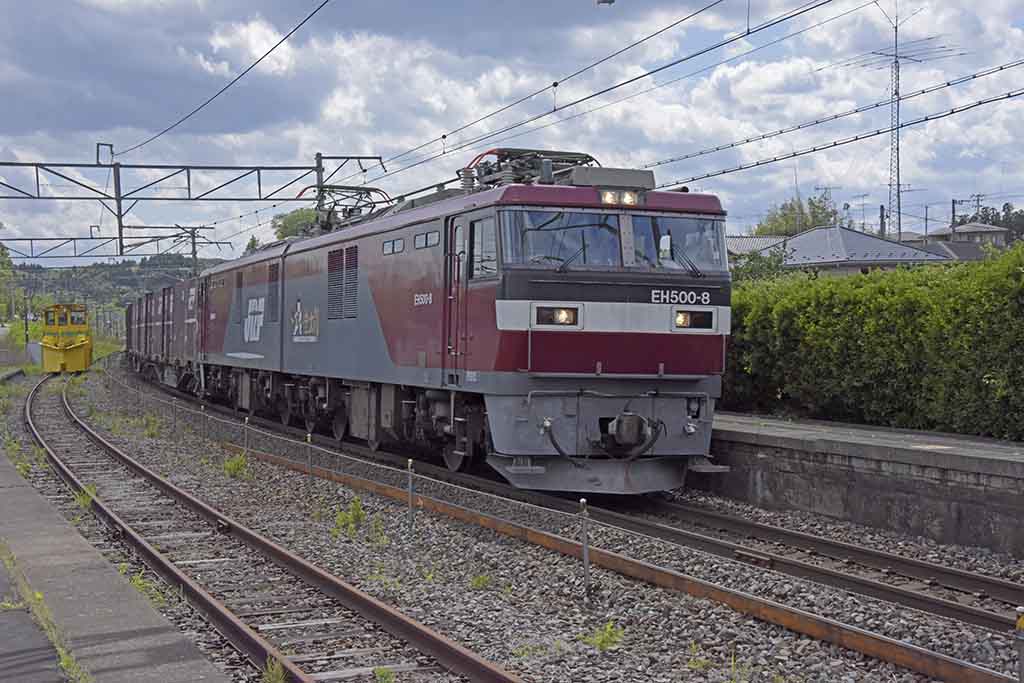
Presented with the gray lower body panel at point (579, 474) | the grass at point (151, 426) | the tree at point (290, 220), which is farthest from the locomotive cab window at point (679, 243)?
the tree at point (290, 220)

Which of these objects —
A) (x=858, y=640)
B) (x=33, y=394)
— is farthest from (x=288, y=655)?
(x=33, y=394)

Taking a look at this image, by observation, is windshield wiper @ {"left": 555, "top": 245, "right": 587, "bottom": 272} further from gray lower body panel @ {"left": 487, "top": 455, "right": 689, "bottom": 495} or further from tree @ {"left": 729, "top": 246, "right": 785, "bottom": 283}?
tree @ {"left": 729, "top": 246, "right": 785, "bottom": 283}

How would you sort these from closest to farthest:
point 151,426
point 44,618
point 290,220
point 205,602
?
point 44,618, point 205,602, point 151,426, point 290,220

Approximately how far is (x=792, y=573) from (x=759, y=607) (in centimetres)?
195

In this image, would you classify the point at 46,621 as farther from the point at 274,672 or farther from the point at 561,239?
the point at 561,239

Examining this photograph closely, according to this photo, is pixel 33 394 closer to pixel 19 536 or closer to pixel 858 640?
pixel 19 536

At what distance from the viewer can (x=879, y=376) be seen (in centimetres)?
1581

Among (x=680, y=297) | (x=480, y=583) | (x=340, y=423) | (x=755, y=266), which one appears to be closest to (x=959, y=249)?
(x=755, y=266)

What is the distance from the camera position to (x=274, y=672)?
665 centimetres

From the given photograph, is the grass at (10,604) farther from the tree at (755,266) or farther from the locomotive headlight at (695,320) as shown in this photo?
the tree at (755,266)

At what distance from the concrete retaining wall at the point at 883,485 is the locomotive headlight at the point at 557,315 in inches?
114

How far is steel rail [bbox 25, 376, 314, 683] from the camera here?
7191mm

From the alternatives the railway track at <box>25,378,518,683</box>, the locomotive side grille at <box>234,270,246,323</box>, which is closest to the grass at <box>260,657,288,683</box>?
the railway track at <box>25,378,518,683</box>

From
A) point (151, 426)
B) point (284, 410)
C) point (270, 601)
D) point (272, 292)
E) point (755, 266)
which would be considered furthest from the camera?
point (755, 266)
